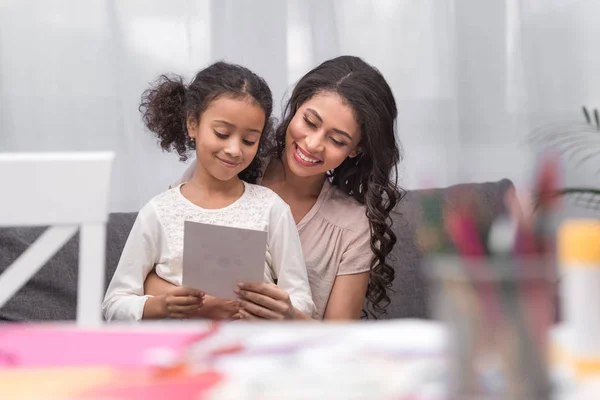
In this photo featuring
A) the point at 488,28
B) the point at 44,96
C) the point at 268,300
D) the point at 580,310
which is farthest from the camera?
the point at 488,28

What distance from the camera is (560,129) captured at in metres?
2.91

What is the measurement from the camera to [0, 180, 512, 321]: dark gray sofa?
2047mm


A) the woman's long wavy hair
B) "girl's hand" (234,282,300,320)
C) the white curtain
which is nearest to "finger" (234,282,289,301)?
"girl's hand" (234,282,300,320)

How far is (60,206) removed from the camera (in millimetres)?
1154

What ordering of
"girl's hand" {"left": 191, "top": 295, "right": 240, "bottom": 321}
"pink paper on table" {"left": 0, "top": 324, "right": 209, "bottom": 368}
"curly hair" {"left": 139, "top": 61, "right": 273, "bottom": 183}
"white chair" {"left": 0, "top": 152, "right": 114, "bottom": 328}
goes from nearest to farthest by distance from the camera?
"pink paper on table" {"left": 0, "top": 324, "right": 209, "bottom": 368}
"white chair" {"left": 0, "top": 152, "right": 114, "bottom": 328}
"girl's hand" {"left": 191, "top": 295, "right": 240, "bottom": 321}
"curly hair" {"left": 139, "top": 61, "right": 273, "bottom": 183}

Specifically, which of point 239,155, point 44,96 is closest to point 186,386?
point 239,155

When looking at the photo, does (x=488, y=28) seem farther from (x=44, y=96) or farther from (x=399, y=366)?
(x=399, y=366)

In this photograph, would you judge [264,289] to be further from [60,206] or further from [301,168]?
[60,206]

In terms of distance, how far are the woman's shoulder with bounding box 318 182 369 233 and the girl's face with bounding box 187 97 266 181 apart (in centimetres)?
28

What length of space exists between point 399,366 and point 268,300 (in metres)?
1.03

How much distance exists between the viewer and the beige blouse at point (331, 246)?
81.0 inches

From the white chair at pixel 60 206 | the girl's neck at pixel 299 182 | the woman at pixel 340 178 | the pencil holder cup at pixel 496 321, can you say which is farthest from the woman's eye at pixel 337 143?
the pencil holder cup at pixel 496 321

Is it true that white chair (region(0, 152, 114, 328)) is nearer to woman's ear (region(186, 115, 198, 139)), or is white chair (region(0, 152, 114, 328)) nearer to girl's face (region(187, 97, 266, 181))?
girl's face (region(187, 97, 266, 181))

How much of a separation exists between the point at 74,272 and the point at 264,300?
610 mm
